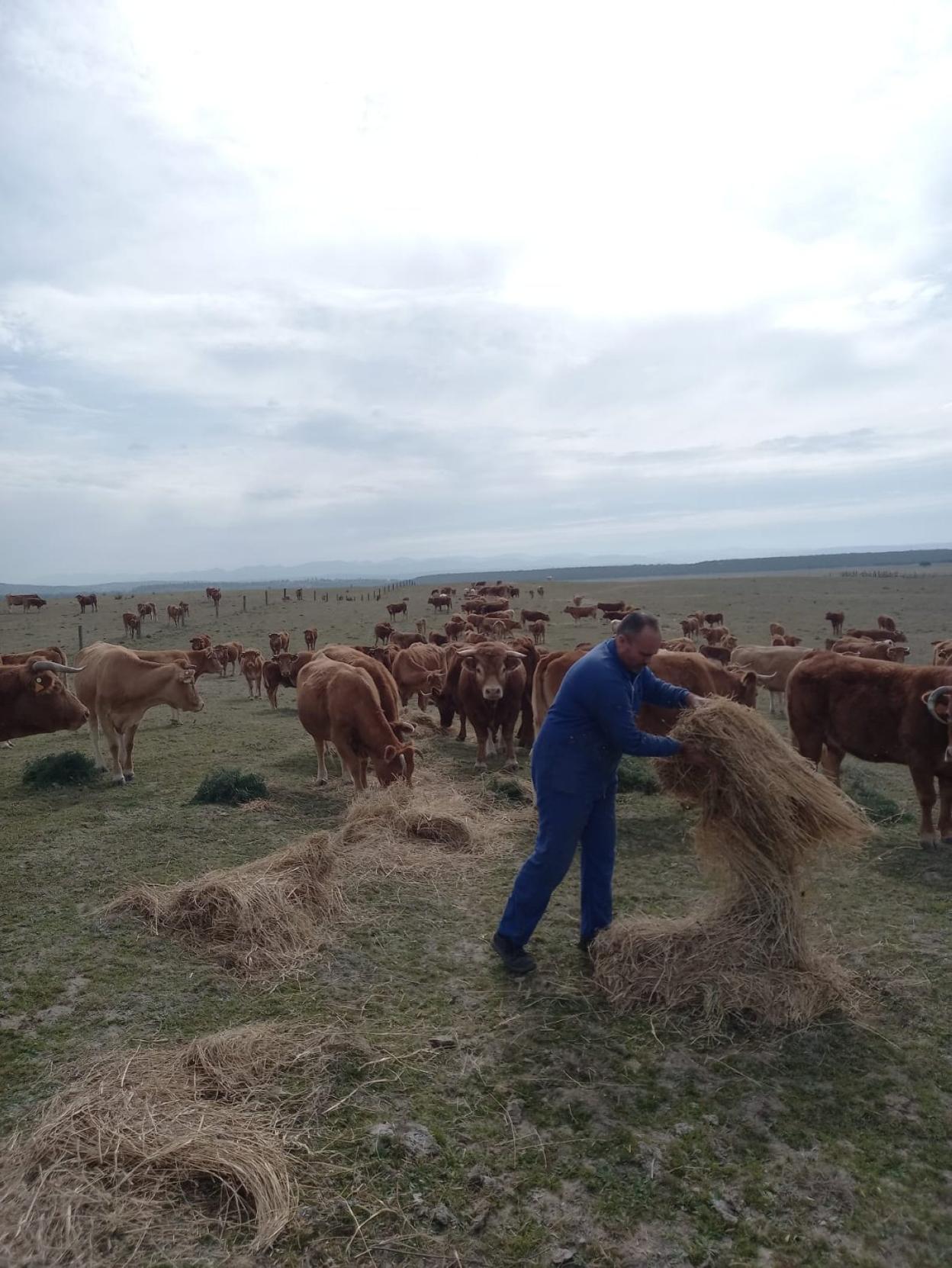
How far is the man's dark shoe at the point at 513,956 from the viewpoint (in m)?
5.15

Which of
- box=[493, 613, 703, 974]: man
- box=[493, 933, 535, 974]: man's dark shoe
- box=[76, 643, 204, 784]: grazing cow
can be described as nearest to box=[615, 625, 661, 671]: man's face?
box=[493, 613, 703, 974]: man

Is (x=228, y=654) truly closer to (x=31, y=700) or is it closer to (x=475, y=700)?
(x=475, y=700)

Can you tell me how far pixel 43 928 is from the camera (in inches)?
229

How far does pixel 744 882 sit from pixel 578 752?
1347mm

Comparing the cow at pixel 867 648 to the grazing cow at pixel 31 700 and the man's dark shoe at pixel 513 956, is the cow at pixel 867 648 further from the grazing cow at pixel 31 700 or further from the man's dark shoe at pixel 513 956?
the grazing cow at pixel 31 700

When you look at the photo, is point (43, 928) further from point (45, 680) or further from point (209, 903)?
point (45, 680)

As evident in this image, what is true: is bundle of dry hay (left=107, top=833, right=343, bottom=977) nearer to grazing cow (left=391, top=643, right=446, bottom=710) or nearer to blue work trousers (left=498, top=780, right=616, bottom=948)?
blue work trousers (left=498, top=780, right=616, bottom=948)

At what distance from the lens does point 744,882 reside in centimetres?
508

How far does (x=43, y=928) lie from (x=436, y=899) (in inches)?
115

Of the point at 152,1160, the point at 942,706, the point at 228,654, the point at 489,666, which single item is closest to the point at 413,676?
the point at 489,666

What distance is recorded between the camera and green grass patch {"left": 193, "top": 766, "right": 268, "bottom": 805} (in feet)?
30.2

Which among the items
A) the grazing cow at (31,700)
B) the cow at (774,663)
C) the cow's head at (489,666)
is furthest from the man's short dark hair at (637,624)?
the cow at (774,663)

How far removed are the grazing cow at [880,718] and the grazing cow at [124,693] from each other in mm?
8052

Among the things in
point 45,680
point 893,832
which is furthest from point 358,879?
point 893,832
